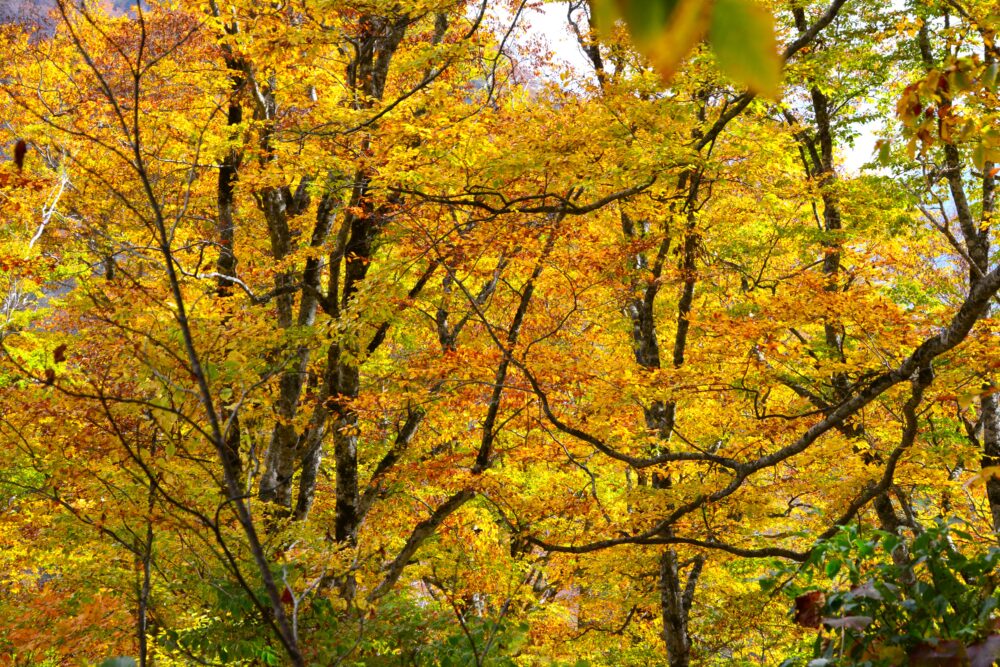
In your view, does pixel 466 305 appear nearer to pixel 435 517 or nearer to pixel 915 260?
pixel 435 517

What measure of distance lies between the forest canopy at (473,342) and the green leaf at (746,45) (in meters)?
3.83

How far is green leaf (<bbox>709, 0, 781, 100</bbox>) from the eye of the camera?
56 cm

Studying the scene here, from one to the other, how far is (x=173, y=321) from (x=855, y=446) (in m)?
7.81

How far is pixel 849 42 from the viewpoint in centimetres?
883

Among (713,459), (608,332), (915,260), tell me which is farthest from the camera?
(608,332)

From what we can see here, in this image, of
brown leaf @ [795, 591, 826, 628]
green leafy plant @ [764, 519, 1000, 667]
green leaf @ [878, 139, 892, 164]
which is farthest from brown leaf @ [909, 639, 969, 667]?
green leaf @ [878, 139, 892, 164]

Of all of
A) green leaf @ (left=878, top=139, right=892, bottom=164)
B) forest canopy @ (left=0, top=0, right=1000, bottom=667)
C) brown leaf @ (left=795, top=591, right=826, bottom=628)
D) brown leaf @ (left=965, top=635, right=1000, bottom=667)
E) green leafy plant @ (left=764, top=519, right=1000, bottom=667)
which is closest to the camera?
brown leaf @ (left=965, top=635, right=1000, bottom=667)

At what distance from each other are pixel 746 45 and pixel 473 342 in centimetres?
919

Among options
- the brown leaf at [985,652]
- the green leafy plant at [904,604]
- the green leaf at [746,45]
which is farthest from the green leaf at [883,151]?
the green leaf at [746,45]

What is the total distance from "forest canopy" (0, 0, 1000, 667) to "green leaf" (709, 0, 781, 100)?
383 centimetres

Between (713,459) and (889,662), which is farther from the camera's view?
(713,459)

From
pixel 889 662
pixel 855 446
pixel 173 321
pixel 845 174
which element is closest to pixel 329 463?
pixel 173 321

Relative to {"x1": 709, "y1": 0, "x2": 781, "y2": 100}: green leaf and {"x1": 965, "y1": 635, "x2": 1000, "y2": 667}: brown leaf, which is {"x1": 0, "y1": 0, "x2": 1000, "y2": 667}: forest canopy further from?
{"x1": 709, "y1": 0, "x2": 781, "y2": 100}: green leaf

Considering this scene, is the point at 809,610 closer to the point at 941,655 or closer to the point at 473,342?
the point at 941,655
